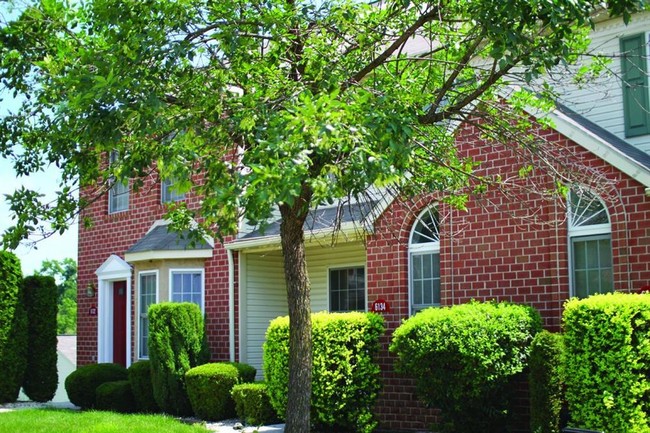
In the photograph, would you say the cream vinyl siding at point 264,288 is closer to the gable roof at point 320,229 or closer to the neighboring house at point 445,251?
the neighboring house at point 445,251

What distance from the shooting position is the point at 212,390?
14.9 m

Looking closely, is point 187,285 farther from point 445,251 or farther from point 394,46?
point 394,46

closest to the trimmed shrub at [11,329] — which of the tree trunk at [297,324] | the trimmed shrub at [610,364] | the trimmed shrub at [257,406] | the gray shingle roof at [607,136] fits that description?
the trimmed shrub at [257,406]

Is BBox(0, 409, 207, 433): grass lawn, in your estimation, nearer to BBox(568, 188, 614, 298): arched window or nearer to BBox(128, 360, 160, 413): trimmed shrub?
BBox(128, 360, 160, 413): trimmed shrub

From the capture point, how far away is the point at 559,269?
11641 millimetres

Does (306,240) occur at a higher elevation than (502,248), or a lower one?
higher

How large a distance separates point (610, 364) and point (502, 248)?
2.95 m

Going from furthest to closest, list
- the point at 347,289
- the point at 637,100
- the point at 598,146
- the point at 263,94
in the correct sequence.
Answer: the point at 347,289
the point at 637,100
the point at 598,146
the point at 263,94

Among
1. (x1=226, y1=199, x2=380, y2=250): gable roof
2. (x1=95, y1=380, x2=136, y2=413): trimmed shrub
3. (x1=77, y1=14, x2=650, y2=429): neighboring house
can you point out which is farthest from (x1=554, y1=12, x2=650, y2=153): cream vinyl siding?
(x1=95, y1=380, x2=136, y2=413): trimmed shrub

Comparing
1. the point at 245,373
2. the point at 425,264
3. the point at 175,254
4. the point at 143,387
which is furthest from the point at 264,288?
the point at 425,264

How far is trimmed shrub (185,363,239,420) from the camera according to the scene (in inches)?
586

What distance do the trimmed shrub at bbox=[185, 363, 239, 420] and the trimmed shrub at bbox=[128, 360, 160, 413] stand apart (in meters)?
1.31

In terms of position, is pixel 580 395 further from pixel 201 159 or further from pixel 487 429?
pixel 201 159

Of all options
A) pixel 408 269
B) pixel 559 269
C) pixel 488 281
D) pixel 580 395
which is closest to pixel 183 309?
pixel 408 269
